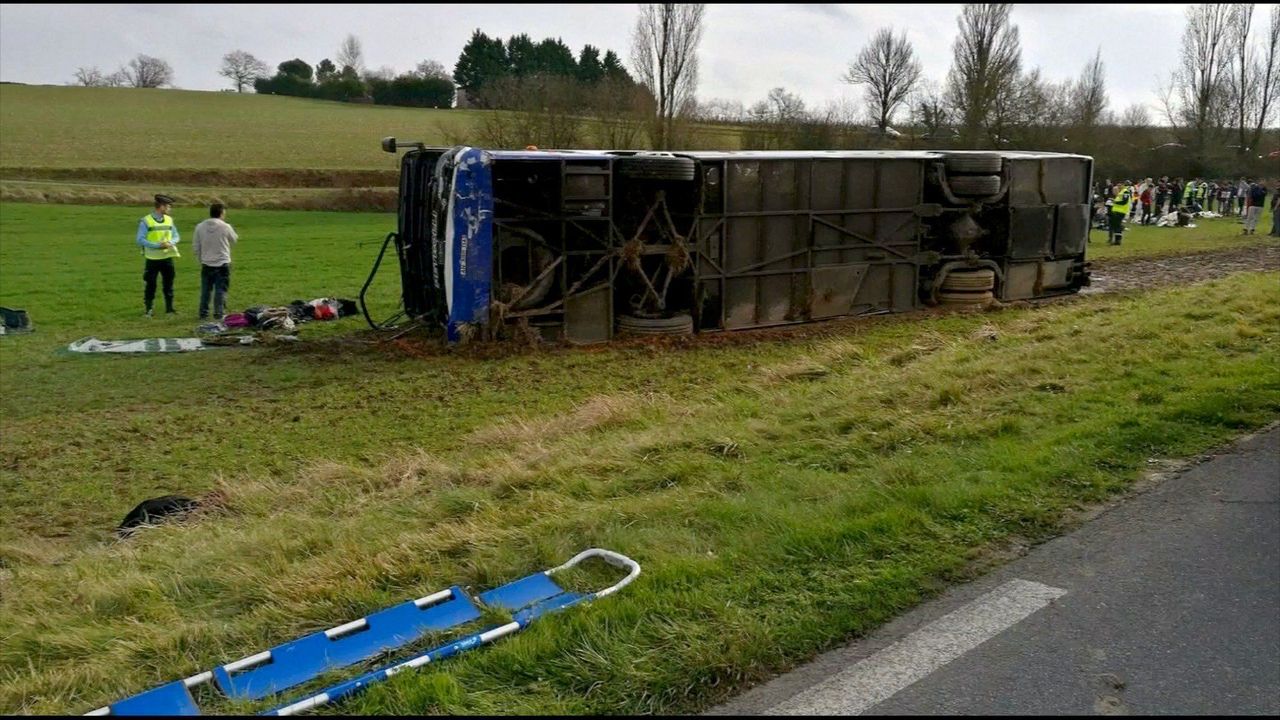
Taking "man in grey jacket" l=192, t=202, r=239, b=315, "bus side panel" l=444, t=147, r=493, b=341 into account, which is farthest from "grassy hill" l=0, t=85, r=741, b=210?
"bus side panel" l=444, t=147, r=493, b=341

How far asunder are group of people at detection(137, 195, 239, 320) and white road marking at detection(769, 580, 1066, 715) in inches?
515

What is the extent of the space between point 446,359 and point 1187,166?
44.2 metres

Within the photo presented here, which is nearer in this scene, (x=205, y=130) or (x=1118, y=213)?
(x=1118, y=213)

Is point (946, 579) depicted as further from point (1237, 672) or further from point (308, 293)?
point (308, 293)

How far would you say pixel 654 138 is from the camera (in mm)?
36438

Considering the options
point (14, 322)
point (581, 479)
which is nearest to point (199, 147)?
point (14, 322)

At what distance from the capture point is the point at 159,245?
1507cm

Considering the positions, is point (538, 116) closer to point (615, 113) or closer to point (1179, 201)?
point (615, 113)

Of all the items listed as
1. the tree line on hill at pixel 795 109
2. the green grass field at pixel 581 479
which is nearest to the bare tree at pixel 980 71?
the tree line on hill at pixel 795 109

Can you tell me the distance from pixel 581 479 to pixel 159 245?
11.4 meters

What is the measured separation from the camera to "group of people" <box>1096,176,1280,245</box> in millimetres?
26578

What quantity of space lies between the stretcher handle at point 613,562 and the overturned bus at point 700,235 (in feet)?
26.3

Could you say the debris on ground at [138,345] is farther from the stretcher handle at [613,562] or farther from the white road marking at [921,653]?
the white road marking at [921,653]

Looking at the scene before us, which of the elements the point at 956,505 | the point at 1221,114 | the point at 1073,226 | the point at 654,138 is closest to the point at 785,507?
the point at 956,505
